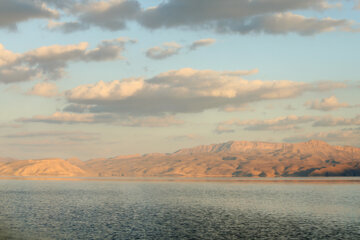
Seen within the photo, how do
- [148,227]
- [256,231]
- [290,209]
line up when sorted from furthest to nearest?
[290,209] < [148,227] < [256,231]

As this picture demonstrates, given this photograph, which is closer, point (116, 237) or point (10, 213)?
point (116, 237)

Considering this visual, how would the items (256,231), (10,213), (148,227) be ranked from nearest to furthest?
(256,231) < (148,227) < (10,213)

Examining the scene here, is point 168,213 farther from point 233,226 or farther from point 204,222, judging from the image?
point 233,226

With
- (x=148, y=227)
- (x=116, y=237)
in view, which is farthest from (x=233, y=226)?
(x=116, y=237)

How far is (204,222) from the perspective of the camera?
86250mm

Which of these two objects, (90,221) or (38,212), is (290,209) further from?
(38,212)

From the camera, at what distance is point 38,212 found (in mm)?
104062

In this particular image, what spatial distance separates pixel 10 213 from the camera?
10094 cm

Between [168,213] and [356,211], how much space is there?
5055 centimetres

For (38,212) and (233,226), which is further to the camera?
(38,212)

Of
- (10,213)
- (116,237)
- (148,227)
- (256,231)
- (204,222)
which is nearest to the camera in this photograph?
(116,237)

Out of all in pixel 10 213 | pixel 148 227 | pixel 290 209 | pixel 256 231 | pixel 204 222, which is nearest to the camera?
pixel 256 231

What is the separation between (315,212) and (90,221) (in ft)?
192

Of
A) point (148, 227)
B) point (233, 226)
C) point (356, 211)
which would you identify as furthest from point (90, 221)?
point (356, 211)
